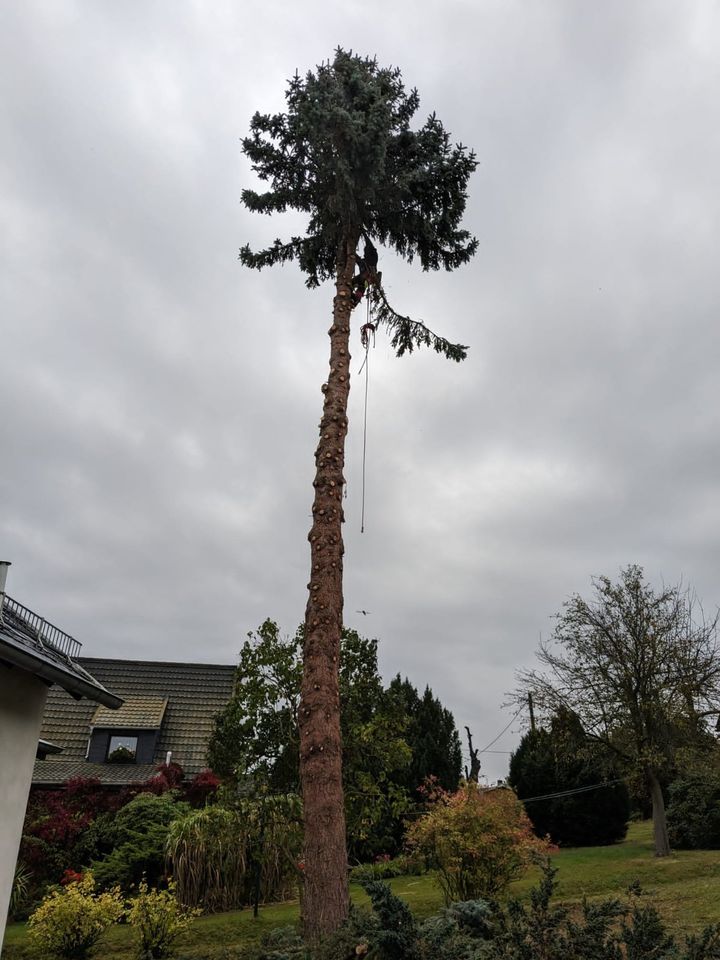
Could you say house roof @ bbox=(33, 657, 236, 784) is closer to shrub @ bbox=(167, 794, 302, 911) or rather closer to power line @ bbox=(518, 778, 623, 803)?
shrub @ bbox=(167, 794, 302, 911)

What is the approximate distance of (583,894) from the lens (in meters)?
11.3

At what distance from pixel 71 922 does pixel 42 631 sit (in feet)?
17.0

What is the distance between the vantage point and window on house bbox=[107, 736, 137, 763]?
21.8 metres

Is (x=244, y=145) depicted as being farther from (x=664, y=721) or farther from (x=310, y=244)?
(x=664, y=721)

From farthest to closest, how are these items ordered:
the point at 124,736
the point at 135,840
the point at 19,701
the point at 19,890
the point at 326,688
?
the point at 124,736 → the point at 135,840 → the point at 19,890 → the point at 326,688 → the point at 19,701

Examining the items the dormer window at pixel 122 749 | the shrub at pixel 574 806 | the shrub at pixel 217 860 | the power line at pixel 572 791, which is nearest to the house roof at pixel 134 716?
the dormer window at pixel 122 749

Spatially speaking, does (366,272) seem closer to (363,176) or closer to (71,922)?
(363,176)

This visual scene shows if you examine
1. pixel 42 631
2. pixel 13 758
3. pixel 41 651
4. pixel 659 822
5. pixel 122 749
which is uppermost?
pixel 42 631

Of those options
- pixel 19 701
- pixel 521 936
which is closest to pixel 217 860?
pixel 19 701

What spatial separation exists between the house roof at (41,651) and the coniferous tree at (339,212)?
2.96 meters

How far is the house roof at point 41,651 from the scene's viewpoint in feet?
25.7

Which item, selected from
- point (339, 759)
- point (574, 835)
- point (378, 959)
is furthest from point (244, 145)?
point (574, 835)

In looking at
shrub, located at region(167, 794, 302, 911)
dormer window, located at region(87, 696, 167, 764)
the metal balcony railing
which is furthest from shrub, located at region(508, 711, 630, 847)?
the metal balcony railing

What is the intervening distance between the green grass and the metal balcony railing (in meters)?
4.41
